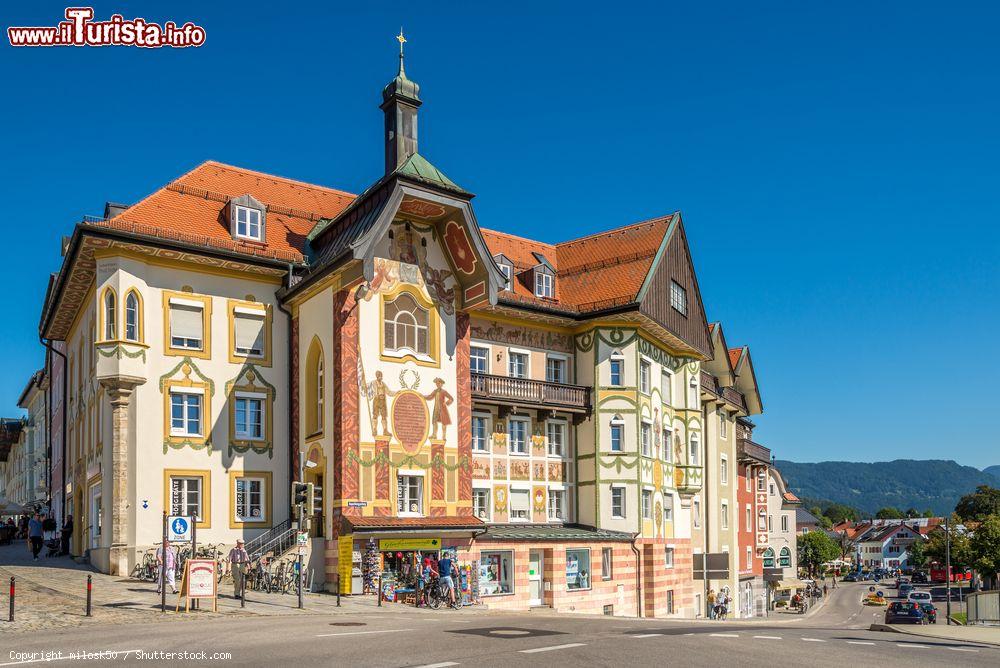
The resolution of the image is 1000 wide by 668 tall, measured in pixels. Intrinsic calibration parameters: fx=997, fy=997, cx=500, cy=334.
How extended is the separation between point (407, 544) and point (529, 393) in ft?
31.4

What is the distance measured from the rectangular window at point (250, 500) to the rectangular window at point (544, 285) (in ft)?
49.5

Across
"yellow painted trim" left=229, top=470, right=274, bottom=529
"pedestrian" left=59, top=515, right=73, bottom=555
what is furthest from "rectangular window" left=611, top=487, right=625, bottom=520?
"pedestrian" left=59, top=515, right=73, bottom=555

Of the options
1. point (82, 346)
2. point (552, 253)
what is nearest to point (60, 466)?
point (82, 346)

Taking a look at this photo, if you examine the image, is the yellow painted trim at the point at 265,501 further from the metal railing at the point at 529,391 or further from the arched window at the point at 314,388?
the metal railing at the point at 529,391

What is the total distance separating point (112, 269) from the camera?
3325 cm

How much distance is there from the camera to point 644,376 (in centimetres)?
4419

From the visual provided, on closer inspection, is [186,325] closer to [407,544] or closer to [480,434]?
[407,544]

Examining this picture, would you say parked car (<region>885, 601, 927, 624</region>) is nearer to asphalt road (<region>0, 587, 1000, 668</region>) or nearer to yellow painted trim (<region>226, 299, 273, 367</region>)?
asphalt road (<region>0, 587, 1000, 668</region>)

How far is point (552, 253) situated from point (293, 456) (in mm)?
18606

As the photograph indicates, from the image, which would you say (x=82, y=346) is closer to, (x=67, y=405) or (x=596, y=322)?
(x=67, y=405)

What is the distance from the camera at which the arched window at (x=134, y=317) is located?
33.5 metres

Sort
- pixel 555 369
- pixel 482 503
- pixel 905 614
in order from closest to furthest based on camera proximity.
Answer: pixel 482 503 → pixel 555 369 → pixel 905 614

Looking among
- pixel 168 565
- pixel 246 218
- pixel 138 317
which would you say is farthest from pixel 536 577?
pixel 138 317

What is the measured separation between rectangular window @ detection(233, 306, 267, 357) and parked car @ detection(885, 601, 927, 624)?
41.8m
